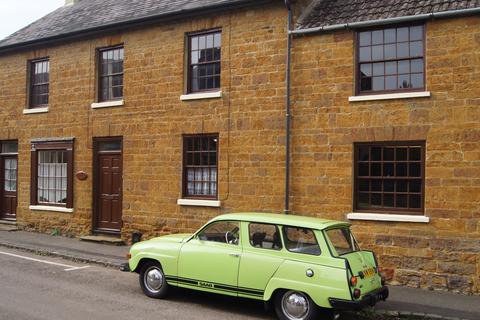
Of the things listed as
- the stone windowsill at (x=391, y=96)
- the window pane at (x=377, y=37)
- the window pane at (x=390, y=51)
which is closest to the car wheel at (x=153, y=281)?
the stone windowsill at (x=391, y=96)

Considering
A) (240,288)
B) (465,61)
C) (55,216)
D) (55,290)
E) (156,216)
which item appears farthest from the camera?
(55,216)

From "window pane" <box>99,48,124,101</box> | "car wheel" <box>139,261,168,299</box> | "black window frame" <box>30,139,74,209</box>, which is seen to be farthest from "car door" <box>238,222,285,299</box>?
"black window frame" <box>30,139,74,209</box>

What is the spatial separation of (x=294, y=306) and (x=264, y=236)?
1.16 m

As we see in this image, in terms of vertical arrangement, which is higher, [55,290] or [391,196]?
[391,196]

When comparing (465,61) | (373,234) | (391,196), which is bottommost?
(373,234)

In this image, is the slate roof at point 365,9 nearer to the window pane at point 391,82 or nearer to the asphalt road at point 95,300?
the window pane at point 391,82

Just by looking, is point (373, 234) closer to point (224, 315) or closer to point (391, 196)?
point (391, 196)

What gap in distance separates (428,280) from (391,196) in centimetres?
181

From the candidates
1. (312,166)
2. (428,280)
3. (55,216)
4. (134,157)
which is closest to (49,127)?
(55,216)

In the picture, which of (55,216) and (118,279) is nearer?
(118,279)

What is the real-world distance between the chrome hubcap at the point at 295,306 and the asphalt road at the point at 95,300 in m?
0.57

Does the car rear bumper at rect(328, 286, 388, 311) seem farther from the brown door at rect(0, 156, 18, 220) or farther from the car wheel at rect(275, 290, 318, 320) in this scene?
the brown door at rect(0, 156, 18, 220)

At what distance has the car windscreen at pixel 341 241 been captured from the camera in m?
7.70

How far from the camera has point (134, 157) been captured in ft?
47.5
